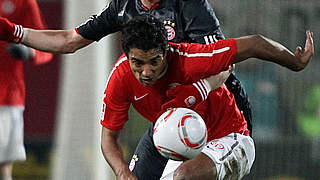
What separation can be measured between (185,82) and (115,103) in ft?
1.25

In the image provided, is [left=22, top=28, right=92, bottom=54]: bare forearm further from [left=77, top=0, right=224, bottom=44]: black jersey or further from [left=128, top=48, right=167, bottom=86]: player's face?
[left=128, top=48, right=167, bottom=86]: player's face

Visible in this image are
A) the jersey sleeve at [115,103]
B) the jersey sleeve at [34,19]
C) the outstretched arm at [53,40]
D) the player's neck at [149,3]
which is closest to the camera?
the jersey sleeve at [115,103]

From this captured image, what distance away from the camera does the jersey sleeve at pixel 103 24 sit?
→ 361 centimetres

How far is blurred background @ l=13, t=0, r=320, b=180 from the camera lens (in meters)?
4.89

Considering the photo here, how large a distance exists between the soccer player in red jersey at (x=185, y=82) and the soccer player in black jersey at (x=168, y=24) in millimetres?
225

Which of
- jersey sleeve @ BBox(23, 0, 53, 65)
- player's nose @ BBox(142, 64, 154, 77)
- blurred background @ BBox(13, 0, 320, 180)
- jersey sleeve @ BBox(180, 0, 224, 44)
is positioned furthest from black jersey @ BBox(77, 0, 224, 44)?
jersey sleeve @ BBox(23, 0, 53, 65)

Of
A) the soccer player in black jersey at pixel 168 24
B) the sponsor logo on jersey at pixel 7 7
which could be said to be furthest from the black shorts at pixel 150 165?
the sponsor logo on jersey at pixel 7 7

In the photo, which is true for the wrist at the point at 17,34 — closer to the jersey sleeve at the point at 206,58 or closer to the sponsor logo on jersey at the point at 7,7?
the jersey sleeve at the point at 206,58

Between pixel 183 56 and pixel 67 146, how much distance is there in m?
1.96

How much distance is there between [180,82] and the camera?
3.17 metres

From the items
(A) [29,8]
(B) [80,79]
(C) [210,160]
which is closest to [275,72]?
(B) [80,79]

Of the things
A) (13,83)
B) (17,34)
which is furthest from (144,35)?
(13,83)

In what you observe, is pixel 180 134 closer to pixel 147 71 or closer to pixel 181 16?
pixel 147 71

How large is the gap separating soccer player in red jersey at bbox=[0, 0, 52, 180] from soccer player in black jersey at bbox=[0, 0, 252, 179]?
112cm
